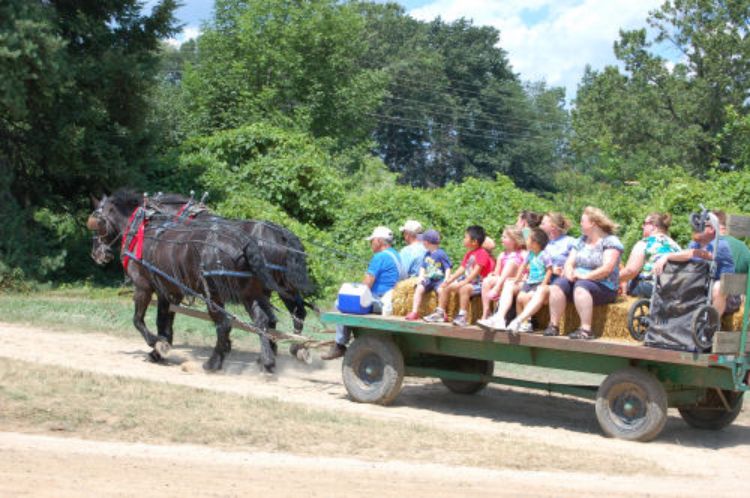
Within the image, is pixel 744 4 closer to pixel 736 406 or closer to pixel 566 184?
pixel 566 184

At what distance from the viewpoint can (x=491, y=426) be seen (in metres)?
9.82

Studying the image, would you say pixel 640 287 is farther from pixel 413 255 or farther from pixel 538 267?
pixel 413 255

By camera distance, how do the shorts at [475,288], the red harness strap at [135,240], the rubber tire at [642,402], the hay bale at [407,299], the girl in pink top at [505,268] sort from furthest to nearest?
the red harness strap at [135,240] < the hay bale at [407,299] < the shorts at [475,288] < the girl in pink top at [505,268] < the rubber tire at [642,402]

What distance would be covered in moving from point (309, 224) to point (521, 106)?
54.7m

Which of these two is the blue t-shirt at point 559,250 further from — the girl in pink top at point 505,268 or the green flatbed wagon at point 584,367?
the green flatbed wagon at point 584,367

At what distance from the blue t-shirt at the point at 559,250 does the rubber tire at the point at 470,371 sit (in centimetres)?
228

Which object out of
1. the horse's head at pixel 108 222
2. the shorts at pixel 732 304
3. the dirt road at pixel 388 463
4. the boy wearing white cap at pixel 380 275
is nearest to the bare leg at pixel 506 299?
the dirt road at pixel 388 463

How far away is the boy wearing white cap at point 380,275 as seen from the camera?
431 inches

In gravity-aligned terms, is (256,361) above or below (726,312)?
below

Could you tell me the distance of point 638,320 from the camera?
9.09 m

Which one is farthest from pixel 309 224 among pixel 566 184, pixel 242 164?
pixel 566 184

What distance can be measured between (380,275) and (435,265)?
2.40ft

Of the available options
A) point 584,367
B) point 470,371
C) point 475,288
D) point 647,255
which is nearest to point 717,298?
point 647,255

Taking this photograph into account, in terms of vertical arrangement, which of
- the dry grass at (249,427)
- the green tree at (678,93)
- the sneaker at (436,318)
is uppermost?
the green tree at (678,93)
